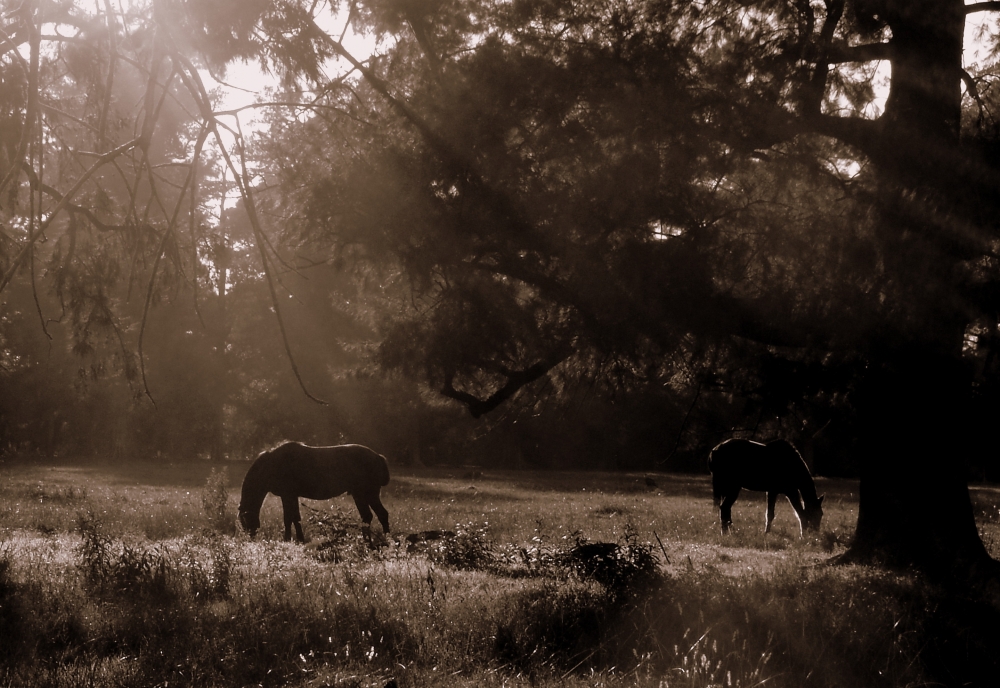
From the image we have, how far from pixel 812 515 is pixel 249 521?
31.1 feet

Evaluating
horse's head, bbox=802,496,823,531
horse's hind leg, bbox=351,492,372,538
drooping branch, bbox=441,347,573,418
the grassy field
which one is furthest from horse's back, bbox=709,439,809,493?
drooping branch, bbox=441,347,573,418

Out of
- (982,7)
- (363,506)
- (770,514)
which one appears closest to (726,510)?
(770,514)

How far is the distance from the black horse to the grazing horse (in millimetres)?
6129

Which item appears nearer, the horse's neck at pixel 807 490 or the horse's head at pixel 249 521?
the horse's head at pixel 249 521

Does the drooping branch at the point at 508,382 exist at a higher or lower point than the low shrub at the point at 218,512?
higher

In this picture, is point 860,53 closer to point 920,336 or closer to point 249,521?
point 920,336

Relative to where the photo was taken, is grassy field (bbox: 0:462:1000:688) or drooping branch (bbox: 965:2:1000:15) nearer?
grassy field (bbox: 0:462:1000:688)

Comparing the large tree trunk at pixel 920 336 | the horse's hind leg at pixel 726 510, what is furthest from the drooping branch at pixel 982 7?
the horse's hind leg at pixel 726 510

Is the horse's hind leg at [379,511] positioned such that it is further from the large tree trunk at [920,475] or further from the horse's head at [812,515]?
the large tree trunk at [920,475]

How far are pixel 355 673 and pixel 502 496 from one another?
17.7 meters

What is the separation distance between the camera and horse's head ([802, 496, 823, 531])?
15.4 metres

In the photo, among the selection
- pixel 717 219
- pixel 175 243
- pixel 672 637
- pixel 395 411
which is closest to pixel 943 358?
pixel 717 219

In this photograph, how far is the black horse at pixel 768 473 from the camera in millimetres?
15859

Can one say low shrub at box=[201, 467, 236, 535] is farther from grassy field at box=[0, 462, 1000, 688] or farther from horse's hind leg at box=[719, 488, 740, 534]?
horse's hind leg at box=[719, 488, 740, 534]
